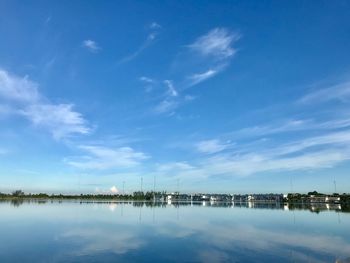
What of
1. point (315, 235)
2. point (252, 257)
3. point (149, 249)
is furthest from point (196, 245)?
point (315, 235)

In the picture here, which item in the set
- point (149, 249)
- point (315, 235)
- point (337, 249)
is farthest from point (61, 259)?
point (315, 235)

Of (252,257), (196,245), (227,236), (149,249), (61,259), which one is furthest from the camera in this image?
(227,236)

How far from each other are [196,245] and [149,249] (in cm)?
603

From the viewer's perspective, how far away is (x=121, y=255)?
109 ft

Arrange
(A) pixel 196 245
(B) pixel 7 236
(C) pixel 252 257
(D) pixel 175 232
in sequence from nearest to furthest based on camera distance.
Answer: (C) pixel 252 257, (A) pixel 196 245, (B) pixel 7 236, (D) pixel 175 232

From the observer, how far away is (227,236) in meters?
48.9

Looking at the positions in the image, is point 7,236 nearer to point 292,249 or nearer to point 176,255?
point 176,255

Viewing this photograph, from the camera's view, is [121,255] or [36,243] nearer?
[121,255]

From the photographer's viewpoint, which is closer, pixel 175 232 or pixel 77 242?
pixel 77 242

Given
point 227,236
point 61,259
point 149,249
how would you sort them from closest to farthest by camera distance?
1. point 61,259
2. point 149,249
3. point 227,236

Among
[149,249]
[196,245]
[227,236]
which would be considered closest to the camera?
[149,249]

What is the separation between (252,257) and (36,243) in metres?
22.8

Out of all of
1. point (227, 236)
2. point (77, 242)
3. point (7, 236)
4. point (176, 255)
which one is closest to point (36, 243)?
point (77, 242)

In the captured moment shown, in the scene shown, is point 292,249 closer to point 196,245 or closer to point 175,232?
point 196,245
